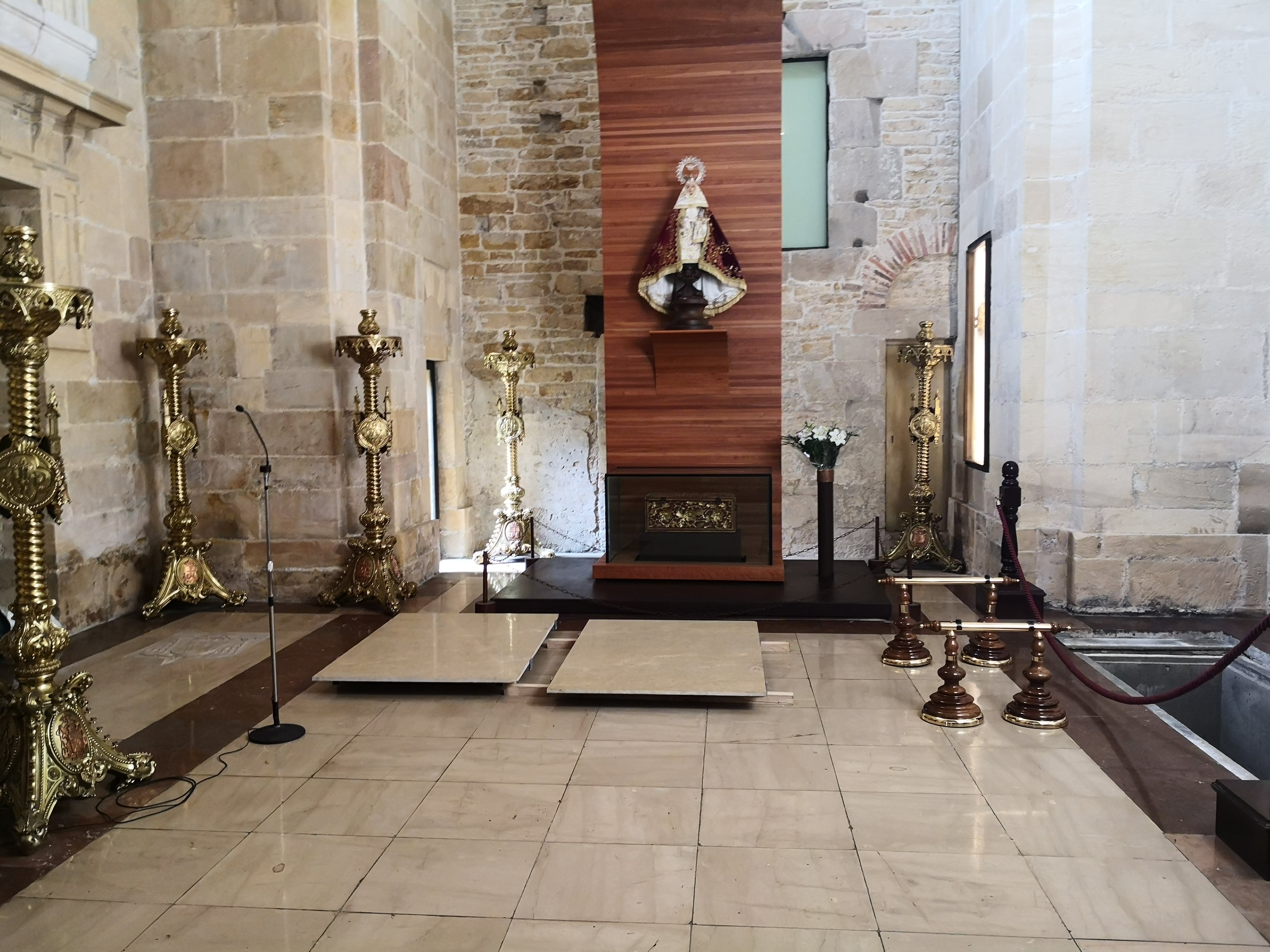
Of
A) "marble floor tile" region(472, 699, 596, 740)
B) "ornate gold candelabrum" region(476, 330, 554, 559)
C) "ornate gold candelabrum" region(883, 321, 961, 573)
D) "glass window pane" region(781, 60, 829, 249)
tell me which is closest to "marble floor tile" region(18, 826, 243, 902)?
"marble floor tile" region(472, 699, 596, 740)

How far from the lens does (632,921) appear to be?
2611 mm

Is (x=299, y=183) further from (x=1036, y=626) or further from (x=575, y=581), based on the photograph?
(x=1036, y=626)

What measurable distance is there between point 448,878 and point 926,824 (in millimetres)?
1558

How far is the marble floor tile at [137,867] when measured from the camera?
2834 millimetres

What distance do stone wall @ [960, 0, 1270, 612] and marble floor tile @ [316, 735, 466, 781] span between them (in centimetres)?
423

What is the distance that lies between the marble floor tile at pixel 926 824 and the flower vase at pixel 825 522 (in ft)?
11.0

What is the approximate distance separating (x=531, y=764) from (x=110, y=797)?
154 centimetres

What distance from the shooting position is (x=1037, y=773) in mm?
3590

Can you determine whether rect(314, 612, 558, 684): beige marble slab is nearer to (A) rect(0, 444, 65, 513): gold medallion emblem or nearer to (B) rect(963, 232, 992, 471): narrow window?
(A) rect(0, 444, 65, 513): gold medallion emblem

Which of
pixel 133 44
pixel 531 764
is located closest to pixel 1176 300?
pixel 531 764

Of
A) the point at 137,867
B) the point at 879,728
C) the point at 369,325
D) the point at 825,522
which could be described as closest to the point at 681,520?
the point at 825,522

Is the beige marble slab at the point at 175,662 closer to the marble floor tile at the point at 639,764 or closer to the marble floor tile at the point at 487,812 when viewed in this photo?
the marble floor tile at the point at 487,812

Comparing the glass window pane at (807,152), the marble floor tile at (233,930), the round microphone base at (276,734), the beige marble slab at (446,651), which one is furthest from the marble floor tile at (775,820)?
the glass window pane at (807,152)

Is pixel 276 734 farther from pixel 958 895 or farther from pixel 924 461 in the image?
pixel 924 461
